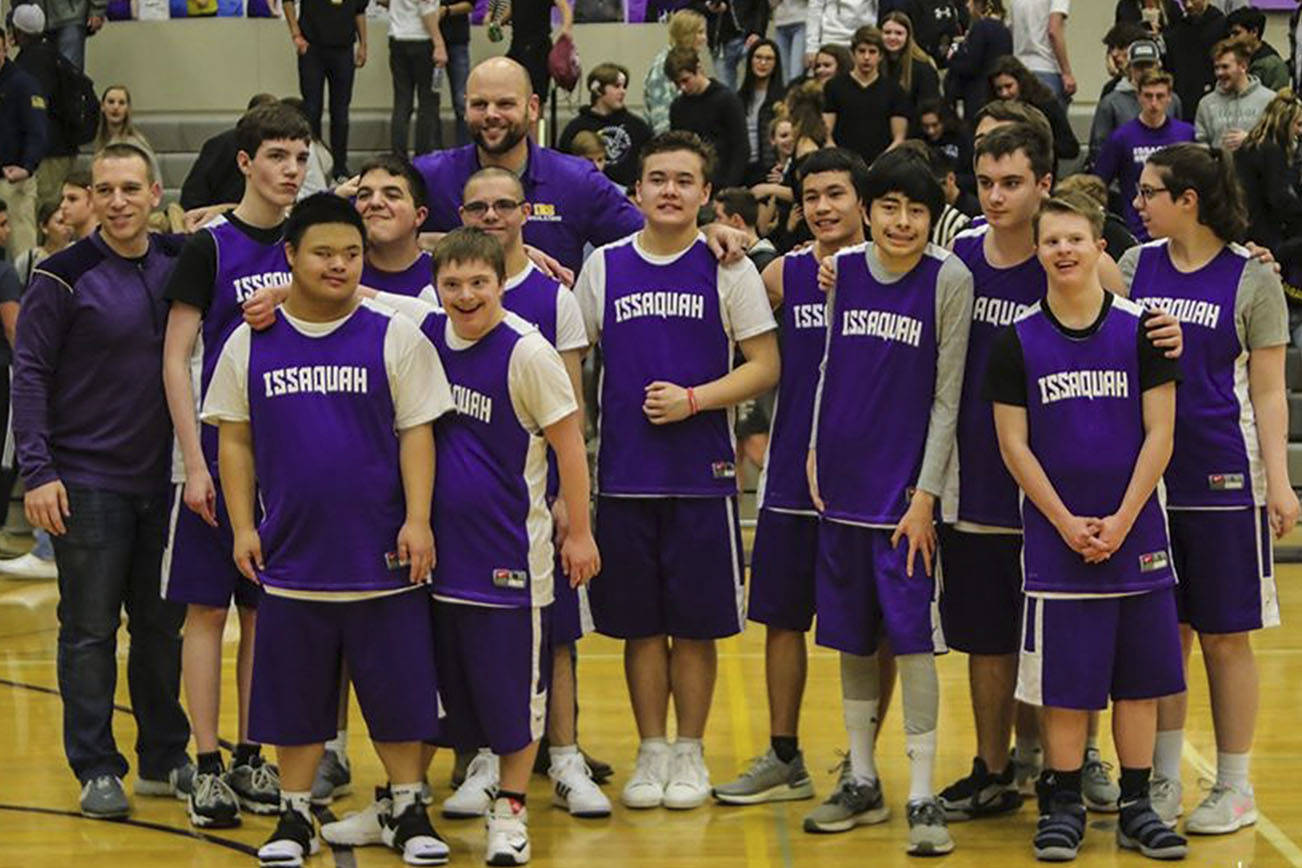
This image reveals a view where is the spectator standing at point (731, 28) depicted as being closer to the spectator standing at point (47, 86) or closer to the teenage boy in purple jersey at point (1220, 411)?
the spectator standing at point (47, 86)

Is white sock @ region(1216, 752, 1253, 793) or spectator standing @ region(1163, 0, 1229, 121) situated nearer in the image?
white sock @ region(1216, 752, 1253, 793)

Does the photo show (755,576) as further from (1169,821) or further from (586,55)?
(586,55)

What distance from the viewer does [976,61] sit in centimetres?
1447

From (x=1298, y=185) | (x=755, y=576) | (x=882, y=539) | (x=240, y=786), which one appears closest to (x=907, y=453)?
(x=882, y=539)

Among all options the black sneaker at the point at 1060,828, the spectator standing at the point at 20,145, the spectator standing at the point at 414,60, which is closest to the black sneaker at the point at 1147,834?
the black sneaker at the point at 1060,828

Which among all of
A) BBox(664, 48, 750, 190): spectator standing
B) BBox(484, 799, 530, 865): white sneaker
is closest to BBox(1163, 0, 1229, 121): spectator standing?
BBox(664, 48, 750, 190): spectator standing

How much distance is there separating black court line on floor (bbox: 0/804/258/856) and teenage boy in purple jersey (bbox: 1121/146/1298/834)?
2656mm

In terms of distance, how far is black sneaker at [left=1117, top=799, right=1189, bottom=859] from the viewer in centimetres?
602

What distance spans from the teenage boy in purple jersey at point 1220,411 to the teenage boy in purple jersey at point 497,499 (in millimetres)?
1745

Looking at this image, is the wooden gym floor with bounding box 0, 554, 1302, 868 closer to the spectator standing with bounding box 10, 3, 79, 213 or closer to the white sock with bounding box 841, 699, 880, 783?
the white sock with bounding box 841, 699, 880, 783

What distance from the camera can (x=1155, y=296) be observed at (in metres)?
6.27

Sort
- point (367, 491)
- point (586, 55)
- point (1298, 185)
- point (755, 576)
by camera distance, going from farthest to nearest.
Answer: point (586, 55) < point (1298, 185) < point (755, 576) < point (367, 491)

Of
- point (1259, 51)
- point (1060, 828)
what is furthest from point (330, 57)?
point (1060, 828)

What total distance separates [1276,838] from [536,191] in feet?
9.90
